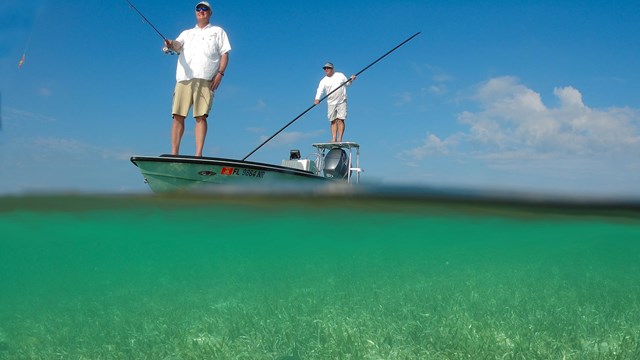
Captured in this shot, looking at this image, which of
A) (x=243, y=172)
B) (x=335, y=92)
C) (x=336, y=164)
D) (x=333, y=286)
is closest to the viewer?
(x=243, y=172)

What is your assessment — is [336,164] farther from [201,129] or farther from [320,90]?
[201,129]

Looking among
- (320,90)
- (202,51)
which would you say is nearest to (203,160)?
(202,51)

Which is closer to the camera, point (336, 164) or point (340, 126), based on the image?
point (336, 164)

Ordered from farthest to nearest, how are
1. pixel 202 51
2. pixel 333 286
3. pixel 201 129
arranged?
pixel 333 286, pixel 201 129, pixel 202 51

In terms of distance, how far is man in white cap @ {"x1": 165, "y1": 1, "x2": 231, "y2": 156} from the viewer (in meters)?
7.70

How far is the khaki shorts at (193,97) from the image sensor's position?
784 centimetres

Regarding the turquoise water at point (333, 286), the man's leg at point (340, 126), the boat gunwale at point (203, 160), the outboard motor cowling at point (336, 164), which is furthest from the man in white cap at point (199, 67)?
the man's leg at point (340, 126)

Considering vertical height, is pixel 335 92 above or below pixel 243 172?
above

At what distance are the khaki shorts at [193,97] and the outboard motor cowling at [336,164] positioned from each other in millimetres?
3294

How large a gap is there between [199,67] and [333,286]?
9.63m

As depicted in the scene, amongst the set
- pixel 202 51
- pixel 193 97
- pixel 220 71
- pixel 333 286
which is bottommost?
pixel 333 286

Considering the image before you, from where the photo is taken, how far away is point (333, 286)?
1538cm

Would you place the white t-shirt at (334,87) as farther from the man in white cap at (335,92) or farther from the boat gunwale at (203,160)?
the boat gunwale at (203,160)

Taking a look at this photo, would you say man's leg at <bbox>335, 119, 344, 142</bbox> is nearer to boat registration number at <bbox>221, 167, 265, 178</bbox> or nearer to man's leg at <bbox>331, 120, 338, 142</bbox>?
man's leg at <bbox>331, 120, 338, 142</bbox>
